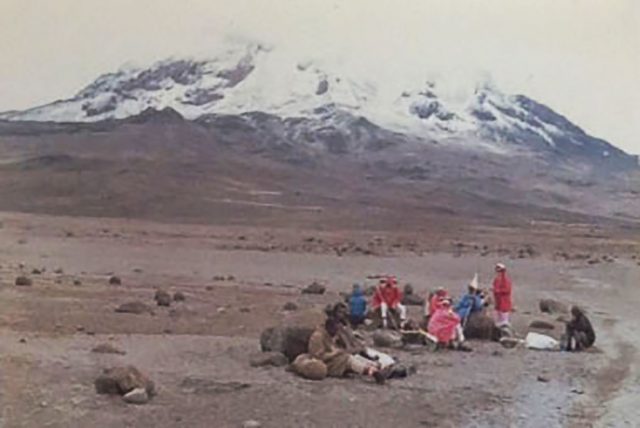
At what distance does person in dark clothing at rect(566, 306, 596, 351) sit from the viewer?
3711 mm

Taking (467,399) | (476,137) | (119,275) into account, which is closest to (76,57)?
(119,275)

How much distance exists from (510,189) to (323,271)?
68 centimetres

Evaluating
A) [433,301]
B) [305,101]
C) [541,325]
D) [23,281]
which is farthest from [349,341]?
[23,281]

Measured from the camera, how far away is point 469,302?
374cm

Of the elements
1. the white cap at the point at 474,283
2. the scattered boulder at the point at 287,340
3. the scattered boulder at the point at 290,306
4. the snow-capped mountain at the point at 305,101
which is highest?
the snow-capped mountain at the point at 305,101

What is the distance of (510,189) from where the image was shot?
3.89m

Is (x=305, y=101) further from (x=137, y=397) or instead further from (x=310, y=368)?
(x=137, y=397)

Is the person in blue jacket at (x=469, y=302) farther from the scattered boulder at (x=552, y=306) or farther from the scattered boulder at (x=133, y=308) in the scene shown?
the scattered boulder at (x=133, y=308)

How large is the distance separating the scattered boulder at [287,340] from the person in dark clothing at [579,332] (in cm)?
80

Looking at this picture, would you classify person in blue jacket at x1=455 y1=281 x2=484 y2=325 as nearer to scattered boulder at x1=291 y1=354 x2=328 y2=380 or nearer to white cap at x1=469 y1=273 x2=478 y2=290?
white cap at x1=469 y1=273 x2=478 y2=290

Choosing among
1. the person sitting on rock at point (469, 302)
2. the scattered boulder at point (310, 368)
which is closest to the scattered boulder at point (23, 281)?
the scattered boulder at point (310, 368)

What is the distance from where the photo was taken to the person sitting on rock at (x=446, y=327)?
3719 mm

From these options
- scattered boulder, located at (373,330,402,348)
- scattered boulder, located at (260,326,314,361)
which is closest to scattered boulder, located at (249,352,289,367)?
scattered boulder, located at (260,326,314,361)

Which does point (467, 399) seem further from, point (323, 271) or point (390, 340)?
point (323, 271)
